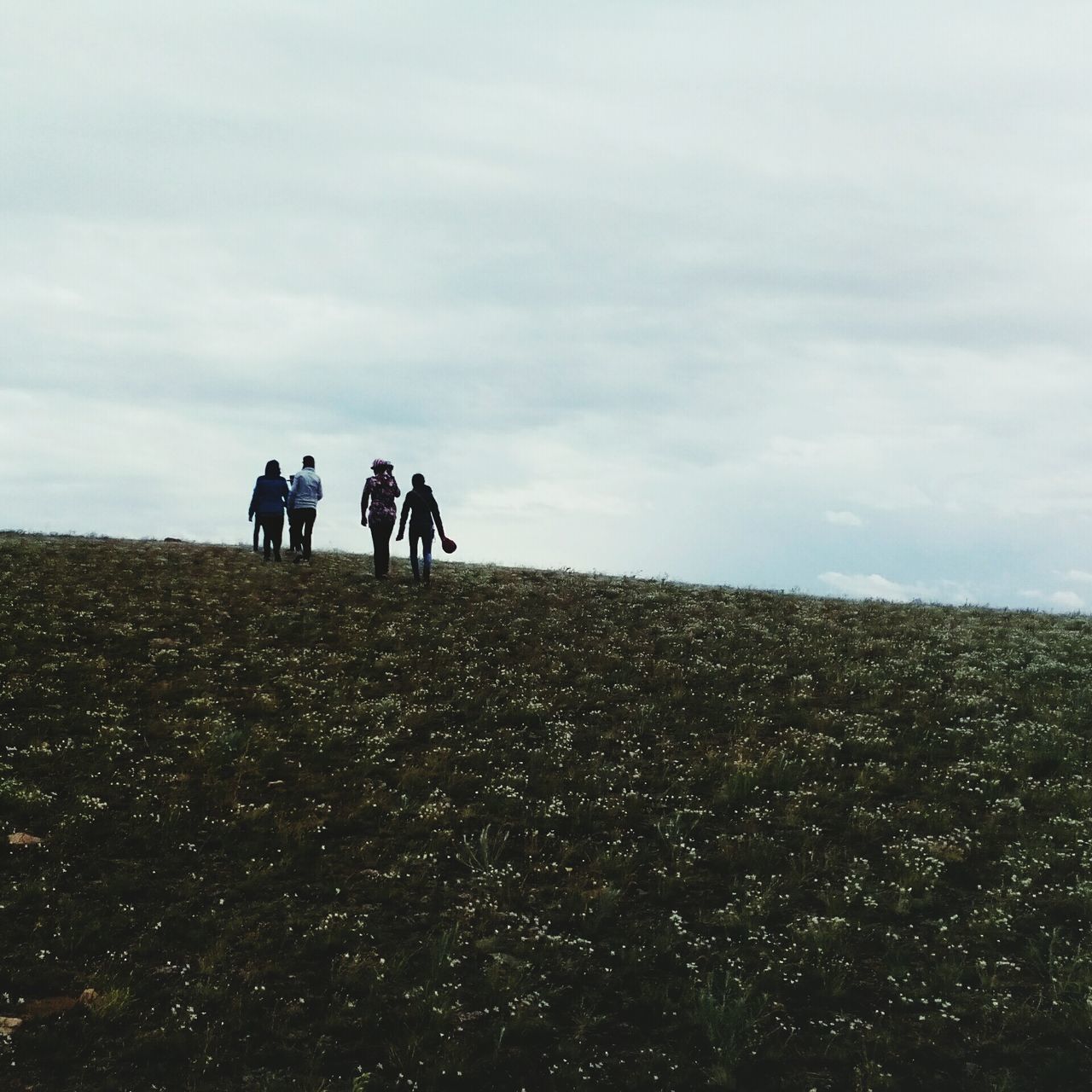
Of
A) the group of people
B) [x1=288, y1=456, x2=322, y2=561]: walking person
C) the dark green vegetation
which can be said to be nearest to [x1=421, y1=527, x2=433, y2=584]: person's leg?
the group of people

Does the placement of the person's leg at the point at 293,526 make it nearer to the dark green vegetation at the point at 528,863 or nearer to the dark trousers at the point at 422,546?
the dark trousers at the point at 422,546

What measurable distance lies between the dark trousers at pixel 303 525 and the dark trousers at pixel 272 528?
0.38 m

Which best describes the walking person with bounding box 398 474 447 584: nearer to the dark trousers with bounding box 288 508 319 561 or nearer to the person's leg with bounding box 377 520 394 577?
the person's leg with bounding box 377 520 394 577

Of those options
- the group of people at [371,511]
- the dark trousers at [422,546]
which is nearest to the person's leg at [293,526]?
the group of people at [371,511]

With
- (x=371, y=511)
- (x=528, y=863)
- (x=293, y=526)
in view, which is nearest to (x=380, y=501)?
(x=371, y=511)

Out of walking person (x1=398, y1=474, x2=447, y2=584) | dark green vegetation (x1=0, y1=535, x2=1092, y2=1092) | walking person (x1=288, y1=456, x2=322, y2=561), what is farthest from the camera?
walking person (x1=288, y1=456, x2=322, y2=561)

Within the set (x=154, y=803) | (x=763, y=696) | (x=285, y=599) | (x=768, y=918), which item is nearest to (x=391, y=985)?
(x=768, y=918)

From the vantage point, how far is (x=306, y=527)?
106 ft

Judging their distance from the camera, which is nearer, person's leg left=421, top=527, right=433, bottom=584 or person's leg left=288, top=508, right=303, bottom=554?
person's leg left=421, top=527, right=433, bottom=584

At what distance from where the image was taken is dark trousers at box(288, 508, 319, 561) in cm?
3159

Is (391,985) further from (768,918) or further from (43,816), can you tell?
(43,816)

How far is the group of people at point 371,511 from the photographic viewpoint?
28.1 m

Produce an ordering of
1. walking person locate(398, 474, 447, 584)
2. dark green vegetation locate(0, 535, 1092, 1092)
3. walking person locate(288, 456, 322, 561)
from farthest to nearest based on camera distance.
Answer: walking person locate(288, 456, 322, 561), walking person locate(398, 474, 447, 584), dark green vegetation locate(0, 535, 1092, 1092)

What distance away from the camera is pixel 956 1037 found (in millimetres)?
8719
